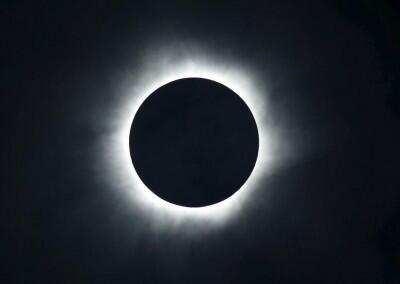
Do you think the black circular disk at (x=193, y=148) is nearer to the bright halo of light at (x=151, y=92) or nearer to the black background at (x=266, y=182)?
the bright halo of light at (x=151, y=92)

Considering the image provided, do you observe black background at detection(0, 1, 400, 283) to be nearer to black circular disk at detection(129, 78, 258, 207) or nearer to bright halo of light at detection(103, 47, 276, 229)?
bright halo of light at detection(103, 47, 276, 229)

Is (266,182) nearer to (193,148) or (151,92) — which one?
(193,148)

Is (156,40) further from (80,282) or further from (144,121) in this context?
(80,282)

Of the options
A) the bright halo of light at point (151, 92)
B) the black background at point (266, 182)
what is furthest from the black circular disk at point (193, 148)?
the black background at point (266, 182)

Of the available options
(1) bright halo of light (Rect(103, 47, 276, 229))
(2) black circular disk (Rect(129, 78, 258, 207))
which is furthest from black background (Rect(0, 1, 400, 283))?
(2) black circular disk (Rect(129, 78, 258, 207))

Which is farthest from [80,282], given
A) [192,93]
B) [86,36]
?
[86,36]
